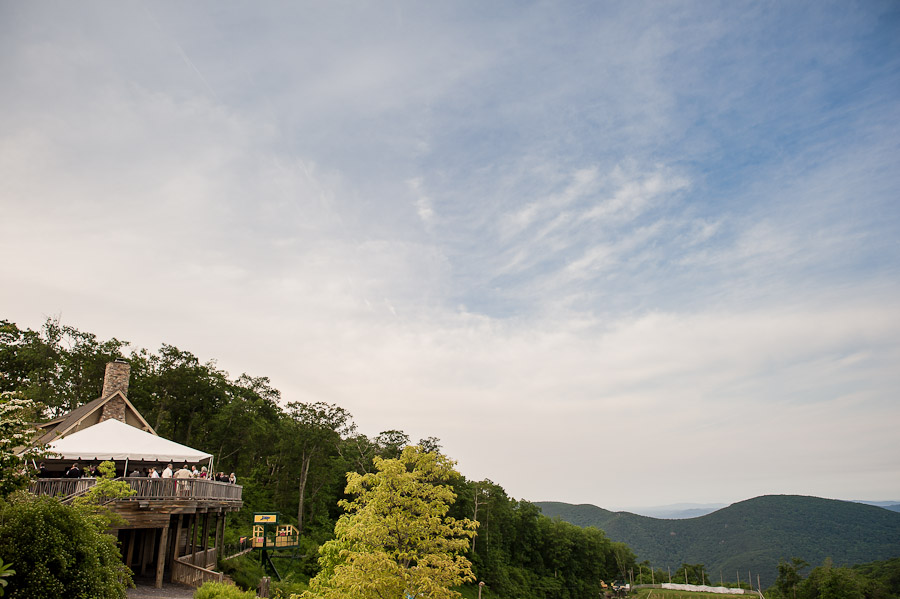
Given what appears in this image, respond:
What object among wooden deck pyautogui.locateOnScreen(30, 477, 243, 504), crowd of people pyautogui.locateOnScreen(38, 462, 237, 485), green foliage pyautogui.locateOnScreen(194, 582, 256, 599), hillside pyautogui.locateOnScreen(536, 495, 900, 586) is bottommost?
hillside pyautogui.locateOnScreen(536, 495, 900, 586)

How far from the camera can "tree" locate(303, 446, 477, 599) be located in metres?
14.3

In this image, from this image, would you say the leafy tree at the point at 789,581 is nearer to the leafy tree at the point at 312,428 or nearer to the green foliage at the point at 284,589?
the leafy tree at the point at 312,428

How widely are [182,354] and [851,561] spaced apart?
198 m

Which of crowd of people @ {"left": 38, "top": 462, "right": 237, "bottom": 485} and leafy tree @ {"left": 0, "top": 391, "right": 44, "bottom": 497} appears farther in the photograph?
crowd of people @ {"left": 38, "top": 462, "right": 237, "bottom": 485}

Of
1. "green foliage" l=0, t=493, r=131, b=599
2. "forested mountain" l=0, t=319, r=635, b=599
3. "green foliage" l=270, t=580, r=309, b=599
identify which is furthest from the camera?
"forested mountain" l=0, t=319, r=635, b=599

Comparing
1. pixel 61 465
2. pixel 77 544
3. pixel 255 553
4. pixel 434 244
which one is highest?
pixel 434 244

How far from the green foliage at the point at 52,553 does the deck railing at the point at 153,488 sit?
22.7 feet

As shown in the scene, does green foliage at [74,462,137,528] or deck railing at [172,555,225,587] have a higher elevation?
green foliage at [74,462,137,528]

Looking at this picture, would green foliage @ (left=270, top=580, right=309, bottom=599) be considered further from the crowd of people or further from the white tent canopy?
the white tent canopy

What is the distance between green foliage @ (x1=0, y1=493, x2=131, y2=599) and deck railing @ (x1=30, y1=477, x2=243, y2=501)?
6911 millimetres

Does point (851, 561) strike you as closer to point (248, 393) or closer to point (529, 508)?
point (529, 508)

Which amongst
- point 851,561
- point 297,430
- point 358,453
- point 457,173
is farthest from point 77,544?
point 851,561

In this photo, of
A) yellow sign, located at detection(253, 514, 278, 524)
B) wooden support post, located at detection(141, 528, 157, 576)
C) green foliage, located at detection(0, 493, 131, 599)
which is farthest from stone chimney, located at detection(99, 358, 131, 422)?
green foliage, located at detection(0, 493, 131, 599)

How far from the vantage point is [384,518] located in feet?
51.1
